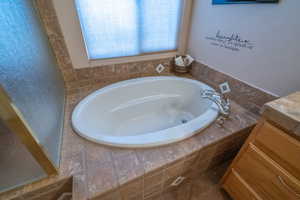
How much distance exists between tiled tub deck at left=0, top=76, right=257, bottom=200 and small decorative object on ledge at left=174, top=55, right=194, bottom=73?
0.90m

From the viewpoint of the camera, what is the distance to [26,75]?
68 cm

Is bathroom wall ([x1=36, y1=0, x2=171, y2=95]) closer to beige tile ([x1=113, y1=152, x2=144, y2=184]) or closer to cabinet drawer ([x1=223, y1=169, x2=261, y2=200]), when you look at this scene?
beige tile ([x1=113, y1=152, x2=144, y2=184])

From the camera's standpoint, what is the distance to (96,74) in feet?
4.99

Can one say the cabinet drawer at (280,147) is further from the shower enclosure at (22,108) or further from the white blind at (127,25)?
the white blind at (127,25)

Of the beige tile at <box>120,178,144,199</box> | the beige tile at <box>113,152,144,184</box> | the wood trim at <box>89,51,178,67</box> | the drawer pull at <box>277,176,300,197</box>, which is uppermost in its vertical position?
the wood trim at <box>89,51,178,67</box>

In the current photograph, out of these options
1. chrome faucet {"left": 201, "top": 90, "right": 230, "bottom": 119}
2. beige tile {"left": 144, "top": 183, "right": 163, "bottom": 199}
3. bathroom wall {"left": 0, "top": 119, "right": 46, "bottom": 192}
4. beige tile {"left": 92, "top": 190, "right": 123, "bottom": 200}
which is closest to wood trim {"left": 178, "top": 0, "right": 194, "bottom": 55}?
chrome faucet {"left": 201, "top": 90, "right": 230, "bottom": 119}

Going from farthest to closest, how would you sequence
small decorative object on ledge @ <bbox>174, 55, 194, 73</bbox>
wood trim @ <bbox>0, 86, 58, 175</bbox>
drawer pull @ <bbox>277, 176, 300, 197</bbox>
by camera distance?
small decorative object on ledge @ <bbox>174, 55, 194, 73</bbox> < drawer pull @ <bbox>277, 176, 300, 197</bbox> < wood trim @ <bbox>0, 86, 58, 175</bbox>

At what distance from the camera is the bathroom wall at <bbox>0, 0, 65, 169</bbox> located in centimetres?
55

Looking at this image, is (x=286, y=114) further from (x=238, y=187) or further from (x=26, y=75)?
(x=26, y=75)

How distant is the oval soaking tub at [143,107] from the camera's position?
4.32 feet

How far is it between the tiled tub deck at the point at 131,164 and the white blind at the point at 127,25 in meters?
0.83

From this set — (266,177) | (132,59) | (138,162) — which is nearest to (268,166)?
(266,177)

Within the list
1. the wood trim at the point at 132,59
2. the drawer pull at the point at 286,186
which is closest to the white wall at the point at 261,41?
the wood trim at the point at 132,59

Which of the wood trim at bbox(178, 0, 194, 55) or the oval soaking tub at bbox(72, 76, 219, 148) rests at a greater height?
the wood trim at bbox(178, 0, 194, 55)
